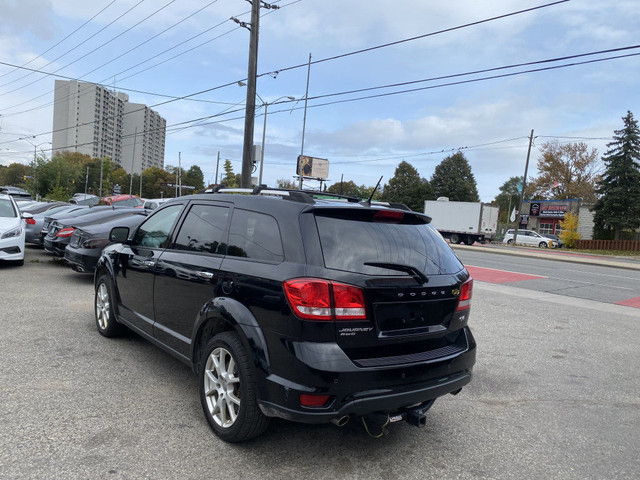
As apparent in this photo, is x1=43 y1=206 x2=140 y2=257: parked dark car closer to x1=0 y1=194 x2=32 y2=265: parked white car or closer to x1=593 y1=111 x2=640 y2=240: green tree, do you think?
x1=0 y1=194 x2=32 y2=265: parked white car

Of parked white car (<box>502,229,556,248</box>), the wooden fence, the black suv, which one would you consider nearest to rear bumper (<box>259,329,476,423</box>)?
the black suv

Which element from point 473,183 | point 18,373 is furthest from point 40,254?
point 473,183

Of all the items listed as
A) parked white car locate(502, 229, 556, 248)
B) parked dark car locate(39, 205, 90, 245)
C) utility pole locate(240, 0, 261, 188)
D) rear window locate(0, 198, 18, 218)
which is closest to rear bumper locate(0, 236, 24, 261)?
rear window locate(0, 198, 18, 218)

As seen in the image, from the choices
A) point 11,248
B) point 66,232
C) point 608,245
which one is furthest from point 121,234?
point 608,245

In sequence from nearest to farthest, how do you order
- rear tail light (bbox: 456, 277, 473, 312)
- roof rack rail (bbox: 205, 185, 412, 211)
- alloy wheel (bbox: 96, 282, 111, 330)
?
roof rack rail (bbox: 205, 185, 412, 211) → rear tail light (bbox: 456, 277, 473, 312) → alloy wheel (bbox: 96, 282, 111, 330)

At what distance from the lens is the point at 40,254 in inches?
509

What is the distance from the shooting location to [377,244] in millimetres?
3027

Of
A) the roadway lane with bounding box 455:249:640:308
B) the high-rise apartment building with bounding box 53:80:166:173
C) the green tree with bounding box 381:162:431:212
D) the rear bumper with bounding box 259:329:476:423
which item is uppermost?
the high-rise apartment building with bounding box 53:80:166:173

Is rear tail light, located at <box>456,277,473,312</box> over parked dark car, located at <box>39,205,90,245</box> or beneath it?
over

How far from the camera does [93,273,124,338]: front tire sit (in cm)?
516

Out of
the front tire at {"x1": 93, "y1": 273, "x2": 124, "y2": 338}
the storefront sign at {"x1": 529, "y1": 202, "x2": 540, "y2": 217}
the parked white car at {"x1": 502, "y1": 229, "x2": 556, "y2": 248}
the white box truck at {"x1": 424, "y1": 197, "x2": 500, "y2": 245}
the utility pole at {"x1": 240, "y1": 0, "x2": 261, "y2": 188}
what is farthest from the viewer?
the storefront sign at {"x1": 529, "y1": 202, "x2": 540, "y2": 217}

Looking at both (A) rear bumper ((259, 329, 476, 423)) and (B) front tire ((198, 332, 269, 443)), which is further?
(B) front tire ((198, 332, 269, 443))

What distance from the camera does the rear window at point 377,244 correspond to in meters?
2.86

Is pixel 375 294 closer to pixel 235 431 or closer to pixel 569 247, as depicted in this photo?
pixel 235 431
